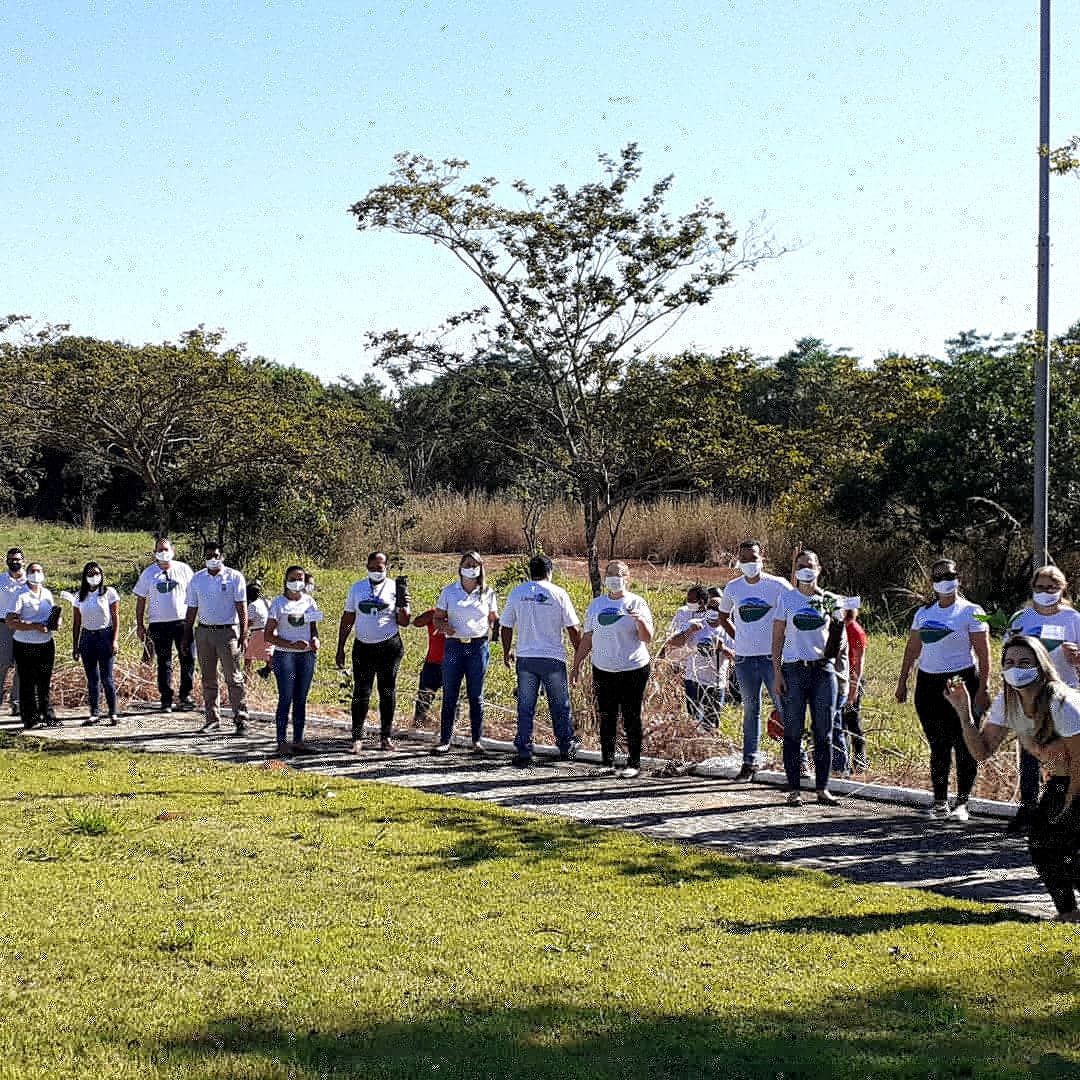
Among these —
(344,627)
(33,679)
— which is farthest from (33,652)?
(344,627)

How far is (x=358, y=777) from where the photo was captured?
1149 centimetres

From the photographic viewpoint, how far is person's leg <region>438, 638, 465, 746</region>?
488 inches

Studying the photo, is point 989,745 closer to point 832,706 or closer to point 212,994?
point 832,706

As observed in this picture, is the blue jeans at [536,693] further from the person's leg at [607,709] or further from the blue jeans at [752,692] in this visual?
the blue jeans at [752,692]

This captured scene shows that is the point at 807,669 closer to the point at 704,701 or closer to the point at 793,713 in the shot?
the point at 793,713

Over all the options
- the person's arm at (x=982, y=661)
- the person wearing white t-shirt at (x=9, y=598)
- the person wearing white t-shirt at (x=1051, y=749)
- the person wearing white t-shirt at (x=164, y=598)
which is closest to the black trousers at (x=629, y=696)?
the person's arm at (x=982, y=661)

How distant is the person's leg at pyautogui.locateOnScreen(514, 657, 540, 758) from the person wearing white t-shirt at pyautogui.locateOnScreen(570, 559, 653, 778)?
61 cm

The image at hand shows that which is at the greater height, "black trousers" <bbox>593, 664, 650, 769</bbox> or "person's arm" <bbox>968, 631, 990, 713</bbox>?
"person's arm" <bbox>968, 631, 990, 713</bbox>

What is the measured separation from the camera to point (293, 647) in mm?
12602

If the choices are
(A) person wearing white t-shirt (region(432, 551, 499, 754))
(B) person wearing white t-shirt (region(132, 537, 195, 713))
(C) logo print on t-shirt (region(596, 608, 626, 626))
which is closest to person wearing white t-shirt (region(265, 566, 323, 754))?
(A) person wearing white t-shirt (region(432, 551, 499, 754))

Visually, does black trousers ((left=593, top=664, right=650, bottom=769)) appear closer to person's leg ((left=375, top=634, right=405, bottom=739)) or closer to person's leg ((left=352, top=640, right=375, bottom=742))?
person's leg ((left=375, top=634, right=405, bottom=739))

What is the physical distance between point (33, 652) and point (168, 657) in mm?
1427

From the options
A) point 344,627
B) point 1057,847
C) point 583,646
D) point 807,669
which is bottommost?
point 1057,847

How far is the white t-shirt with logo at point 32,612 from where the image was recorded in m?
14.4
